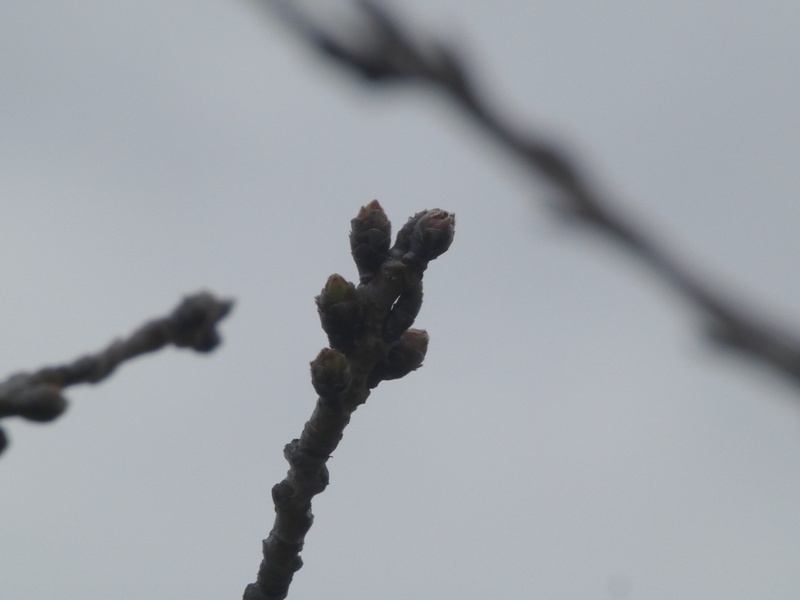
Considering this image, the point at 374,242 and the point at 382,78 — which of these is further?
the point at 374,242

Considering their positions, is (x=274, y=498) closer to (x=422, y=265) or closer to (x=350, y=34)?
(x=422, y=265)

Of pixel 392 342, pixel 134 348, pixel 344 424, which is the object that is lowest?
pixel 134 348

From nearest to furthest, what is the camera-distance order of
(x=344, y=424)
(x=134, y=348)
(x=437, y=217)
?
(x=134, y=348) → (x=437, y=217) → (x=344, y=424)

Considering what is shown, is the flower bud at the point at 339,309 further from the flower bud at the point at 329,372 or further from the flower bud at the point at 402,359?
the flower bud at the point at 402,359

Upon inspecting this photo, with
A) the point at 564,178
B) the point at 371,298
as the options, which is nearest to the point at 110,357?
the point at 371,298

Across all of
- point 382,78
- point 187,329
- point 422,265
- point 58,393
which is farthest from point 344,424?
point 382,78

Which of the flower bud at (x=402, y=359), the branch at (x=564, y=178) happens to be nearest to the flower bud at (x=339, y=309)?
the flower bud at (x=402, y=359)

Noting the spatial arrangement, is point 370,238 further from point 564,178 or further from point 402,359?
point 564,178
